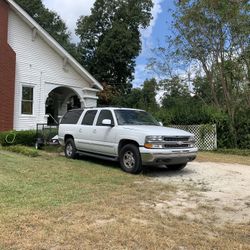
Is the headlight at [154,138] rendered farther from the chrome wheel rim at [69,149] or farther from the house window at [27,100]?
the house window at [27,100]

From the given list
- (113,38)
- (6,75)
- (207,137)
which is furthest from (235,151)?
(113,38)

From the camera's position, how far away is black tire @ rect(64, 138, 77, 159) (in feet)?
41.7

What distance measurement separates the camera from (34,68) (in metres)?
19.5

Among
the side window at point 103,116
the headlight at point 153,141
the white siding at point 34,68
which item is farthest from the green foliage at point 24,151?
the white siding at point 34,68

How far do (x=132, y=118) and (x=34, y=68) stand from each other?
10013 mm

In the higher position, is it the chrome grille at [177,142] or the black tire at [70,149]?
the chrome grille at [177,142]

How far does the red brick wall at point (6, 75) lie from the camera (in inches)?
699

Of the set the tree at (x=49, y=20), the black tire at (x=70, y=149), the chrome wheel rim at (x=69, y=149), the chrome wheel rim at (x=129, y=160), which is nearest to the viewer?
the chrome wheel rim at (x=129, y=160)

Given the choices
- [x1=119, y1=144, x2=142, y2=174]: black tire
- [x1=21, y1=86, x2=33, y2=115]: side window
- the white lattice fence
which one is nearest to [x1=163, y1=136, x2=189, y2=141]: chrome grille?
[x1=119, y1=144, x2=142, y2=174]: black tire

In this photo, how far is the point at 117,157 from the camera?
1067 centimetres

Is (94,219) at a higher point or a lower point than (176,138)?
lower

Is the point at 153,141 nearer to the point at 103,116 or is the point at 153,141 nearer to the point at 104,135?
the point at 104,135

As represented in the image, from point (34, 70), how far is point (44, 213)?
583 inches

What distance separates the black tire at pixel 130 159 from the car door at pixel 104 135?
0.54 m
